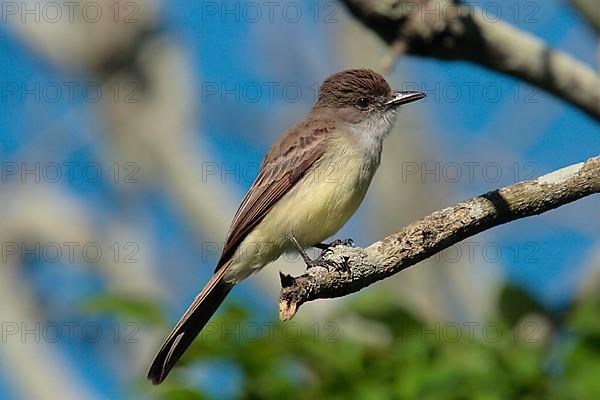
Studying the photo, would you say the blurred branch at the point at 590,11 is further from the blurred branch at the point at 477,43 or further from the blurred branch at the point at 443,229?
the blurred branch at the point at 443,229

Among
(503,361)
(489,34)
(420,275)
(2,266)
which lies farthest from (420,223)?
(2,266)

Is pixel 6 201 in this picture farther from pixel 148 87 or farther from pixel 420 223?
pixel 420 223

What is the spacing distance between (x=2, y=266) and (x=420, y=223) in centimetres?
1202

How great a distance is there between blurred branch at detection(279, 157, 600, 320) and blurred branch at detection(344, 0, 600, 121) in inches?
71.5

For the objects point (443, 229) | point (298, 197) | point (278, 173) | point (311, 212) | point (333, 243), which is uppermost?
point (278, 173)

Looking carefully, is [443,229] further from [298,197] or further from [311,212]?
[298,197]

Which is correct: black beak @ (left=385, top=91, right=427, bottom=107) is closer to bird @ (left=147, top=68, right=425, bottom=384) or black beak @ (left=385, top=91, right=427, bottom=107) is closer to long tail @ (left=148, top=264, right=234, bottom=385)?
bird @ (left=147, top=68, right=425, bottom=384)

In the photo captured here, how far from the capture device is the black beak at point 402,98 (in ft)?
26.1

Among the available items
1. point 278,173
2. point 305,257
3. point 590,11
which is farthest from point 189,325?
point 590,11

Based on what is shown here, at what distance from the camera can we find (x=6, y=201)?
16.5m

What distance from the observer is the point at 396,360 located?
6.17 m

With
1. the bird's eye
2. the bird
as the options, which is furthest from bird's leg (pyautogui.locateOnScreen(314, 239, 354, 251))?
the bird's eye

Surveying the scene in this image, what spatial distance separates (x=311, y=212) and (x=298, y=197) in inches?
9.5

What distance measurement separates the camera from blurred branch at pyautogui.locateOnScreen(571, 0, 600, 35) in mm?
7519
